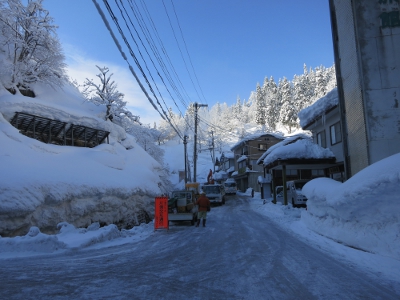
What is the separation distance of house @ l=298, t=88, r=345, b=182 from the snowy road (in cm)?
1248

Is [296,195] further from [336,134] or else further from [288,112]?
[288,112]

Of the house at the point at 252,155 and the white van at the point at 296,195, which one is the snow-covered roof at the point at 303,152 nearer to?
the white van at the point at 296,195

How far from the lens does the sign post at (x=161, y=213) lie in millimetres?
13703

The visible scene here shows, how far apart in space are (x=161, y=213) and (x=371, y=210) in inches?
361

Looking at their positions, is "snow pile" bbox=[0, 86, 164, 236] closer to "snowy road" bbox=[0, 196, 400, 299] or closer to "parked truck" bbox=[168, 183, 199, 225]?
"parked truck" bbox=[168, 183, 199, 225]

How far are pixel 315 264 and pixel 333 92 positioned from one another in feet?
47.5

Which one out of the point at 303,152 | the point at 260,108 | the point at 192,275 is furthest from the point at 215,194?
the point at 260,108

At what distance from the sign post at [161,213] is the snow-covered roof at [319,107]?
12.1 m

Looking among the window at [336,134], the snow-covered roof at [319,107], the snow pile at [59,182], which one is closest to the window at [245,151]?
the snow-covered roof at [319,107]

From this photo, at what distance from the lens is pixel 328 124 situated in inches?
818

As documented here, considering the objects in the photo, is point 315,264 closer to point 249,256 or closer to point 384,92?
point 249,256

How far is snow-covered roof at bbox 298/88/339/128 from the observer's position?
18141 millimetres

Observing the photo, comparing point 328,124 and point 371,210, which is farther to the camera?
point 328,124

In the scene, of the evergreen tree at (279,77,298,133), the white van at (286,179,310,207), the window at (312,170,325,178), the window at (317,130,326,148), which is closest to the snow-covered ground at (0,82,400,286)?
the white van at (286,179,310,207)
